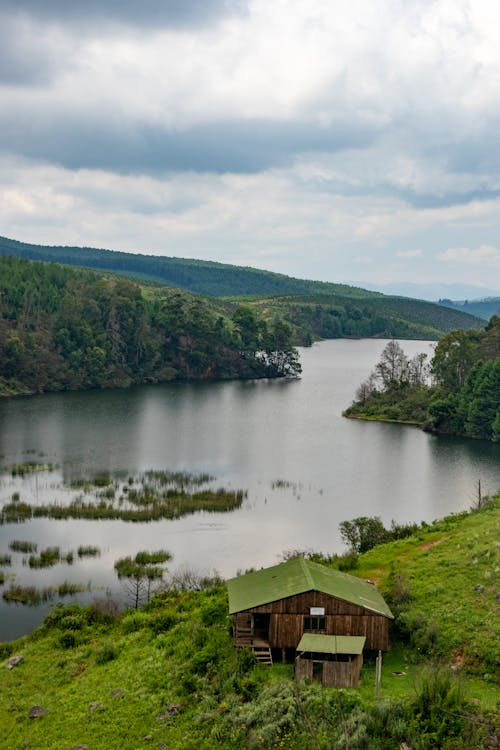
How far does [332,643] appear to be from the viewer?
942 inches

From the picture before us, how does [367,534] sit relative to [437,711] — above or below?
below

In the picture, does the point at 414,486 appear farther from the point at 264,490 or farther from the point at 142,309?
the point at 142,309

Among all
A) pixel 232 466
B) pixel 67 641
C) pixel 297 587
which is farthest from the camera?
pixel 232 466

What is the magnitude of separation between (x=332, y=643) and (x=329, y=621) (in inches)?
39.2

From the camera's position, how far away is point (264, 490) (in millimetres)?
57625

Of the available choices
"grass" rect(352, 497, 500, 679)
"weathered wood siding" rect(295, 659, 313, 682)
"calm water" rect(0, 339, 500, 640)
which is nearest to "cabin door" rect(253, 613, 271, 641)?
"weathered wood siding" rect(295, 659, 313, 682)

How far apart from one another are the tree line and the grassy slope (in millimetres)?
53413

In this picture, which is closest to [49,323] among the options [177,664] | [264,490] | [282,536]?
[264,490]

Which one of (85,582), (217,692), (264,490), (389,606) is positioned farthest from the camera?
(264,490)

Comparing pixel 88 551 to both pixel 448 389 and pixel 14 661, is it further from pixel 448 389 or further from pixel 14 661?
pixel 448 389

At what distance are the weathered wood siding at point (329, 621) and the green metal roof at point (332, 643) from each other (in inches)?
13.3

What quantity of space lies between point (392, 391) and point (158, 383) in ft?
145

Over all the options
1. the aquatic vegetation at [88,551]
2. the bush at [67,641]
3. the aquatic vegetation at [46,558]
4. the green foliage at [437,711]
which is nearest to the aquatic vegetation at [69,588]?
the aquatic vegetation at [46,558]

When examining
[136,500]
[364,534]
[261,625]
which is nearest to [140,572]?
[364,534]
